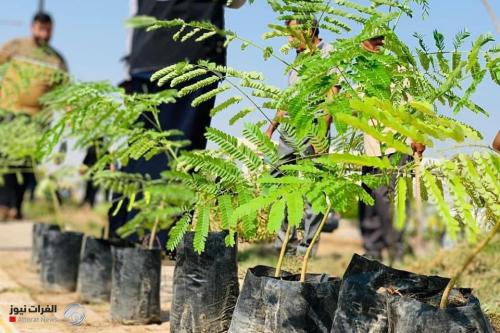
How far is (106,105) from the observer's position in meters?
3.70

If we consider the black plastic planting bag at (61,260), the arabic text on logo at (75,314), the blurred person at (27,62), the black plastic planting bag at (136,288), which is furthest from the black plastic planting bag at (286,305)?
the blurred person at (27,62)

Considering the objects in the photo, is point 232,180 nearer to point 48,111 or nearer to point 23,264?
point 48,111

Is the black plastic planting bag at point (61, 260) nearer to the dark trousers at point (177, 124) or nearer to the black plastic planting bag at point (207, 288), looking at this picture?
the dark trousers at point (177, 124)

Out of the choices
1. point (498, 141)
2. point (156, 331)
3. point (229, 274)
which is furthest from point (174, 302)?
point (498, 141)

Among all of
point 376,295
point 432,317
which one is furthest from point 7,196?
point 432,317

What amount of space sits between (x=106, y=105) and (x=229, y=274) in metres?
0.96

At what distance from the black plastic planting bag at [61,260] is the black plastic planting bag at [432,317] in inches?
120

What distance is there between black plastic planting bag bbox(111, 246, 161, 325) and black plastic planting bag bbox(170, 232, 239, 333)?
0.72 meters

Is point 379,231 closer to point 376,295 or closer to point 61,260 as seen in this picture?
point 61,260

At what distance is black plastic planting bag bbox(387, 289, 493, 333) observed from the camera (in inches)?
91.7

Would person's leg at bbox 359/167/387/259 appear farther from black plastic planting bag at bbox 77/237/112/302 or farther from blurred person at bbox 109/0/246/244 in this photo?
black plastic planting bag at bbox 77/237/112/302

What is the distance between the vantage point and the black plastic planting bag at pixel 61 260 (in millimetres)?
5145

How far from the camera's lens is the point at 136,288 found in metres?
4.02

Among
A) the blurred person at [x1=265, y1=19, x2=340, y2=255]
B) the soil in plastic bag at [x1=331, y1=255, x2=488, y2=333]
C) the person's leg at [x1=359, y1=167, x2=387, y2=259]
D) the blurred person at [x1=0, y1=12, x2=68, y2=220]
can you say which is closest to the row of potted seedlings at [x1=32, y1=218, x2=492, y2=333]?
the soil in plastic bag at [x1=331, y1=255, x2=488, y2=333]
